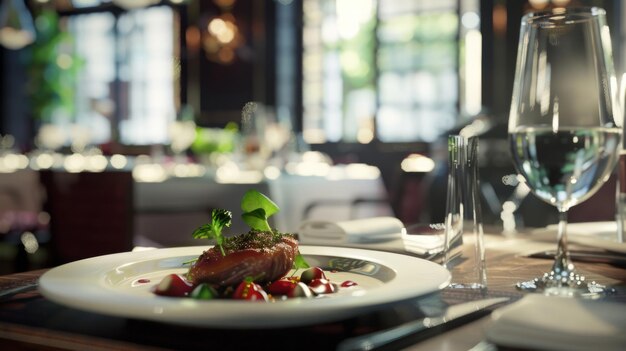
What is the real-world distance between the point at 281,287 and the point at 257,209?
4.3 inches

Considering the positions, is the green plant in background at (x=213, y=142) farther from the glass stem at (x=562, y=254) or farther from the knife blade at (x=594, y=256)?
the glass stem at (x=562, y=254)

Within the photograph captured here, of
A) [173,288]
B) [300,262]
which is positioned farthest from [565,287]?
[173,288]

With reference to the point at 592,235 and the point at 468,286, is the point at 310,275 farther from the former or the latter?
the point at 592,235

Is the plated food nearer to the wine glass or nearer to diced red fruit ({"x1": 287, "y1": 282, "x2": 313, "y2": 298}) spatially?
Answer: diced red fruit ({"x1": 287, "y1": 282, "x2": 313, "y2": 298})

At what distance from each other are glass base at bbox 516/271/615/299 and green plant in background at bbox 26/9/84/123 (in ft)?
32.4

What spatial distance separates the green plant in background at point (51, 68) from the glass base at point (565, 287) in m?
9.88

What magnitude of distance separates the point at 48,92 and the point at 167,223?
6.50m

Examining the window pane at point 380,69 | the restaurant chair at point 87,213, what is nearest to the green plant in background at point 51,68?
the window pane at point 380,69

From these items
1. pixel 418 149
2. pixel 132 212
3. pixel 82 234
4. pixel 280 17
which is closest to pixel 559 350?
pixel 132 212

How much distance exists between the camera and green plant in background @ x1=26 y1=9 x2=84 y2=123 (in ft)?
32.6

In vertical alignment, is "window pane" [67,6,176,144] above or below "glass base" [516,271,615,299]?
above

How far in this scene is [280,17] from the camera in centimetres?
872

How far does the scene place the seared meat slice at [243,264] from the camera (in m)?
0.72

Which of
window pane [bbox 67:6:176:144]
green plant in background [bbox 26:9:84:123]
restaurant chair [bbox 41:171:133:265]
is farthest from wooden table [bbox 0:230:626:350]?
green plant in background [bbox 26:9:84:123]
